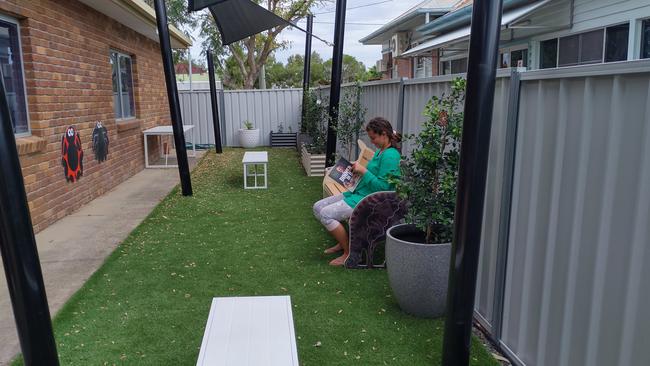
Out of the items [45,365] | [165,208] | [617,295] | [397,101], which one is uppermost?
[397,101]

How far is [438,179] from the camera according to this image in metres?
3.78

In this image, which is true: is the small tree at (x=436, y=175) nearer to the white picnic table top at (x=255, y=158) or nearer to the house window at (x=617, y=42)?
the house window at (x=617, y=42)

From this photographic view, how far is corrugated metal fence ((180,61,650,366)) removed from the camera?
212 cm

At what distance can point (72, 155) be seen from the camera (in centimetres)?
724

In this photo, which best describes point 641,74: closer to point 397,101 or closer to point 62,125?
point 397,101

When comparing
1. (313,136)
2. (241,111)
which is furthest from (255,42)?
(313,136)

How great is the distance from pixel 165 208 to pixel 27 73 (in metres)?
2.37

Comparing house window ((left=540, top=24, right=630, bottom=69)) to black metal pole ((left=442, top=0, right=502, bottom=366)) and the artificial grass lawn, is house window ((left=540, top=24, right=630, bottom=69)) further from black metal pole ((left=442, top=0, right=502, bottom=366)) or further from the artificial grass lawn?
black metal pole ((left=442, top=0, right=502, bottom=366))

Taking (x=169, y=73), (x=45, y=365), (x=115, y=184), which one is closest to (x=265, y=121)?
(x=115, y=184)

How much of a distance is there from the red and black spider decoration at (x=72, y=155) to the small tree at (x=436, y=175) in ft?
16.3

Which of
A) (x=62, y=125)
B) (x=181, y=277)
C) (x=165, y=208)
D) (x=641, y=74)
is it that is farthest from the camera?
(x=165, y=208)

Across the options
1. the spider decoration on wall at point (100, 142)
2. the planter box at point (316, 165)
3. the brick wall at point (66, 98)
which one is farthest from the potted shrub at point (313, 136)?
the spider decoration on wall at point (100, 142)

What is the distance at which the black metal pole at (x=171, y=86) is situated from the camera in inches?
298

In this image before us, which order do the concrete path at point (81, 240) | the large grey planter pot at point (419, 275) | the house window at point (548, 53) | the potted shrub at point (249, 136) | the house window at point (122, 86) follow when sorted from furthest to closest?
the potted shrub at point (249, 136)
the house window at point (122, 86)
the house window at point (548, 53)
the concrete path at point (81, 240)
the large grey planter pot at point (419, 275)
